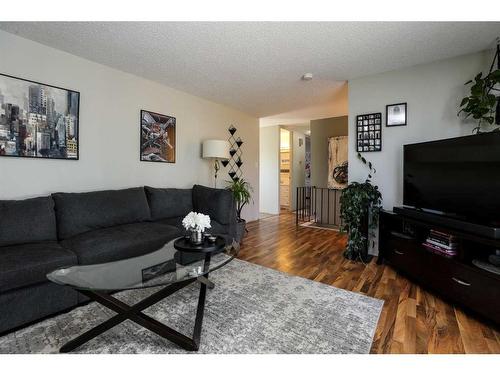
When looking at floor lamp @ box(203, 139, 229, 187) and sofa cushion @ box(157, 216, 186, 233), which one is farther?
floor lamp @ box(203, 139, 229, 187)

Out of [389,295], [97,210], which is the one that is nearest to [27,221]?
[97,210]

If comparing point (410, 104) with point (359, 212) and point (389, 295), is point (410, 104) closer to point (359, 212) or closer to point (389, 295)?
point (359, 212)

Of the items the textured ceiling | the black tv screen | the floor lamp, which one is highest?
the textured ceiling

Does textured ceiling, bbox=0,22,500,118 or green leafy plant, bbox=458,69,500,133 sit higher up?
textured ceiling, bbox=0,22,500,118

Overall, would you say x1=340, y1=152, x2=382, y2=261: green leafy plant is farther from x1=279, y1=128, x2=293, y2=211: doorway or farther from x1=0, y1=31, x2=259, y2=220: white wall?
x1=279, y1=128, x2=293, y2=211: doorway

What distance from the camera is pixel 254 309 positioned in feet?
6.12

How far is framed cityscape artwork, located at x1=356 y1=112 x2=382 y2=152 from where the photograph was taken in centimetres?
308

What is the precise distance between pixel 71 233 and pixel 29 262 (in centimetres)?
66

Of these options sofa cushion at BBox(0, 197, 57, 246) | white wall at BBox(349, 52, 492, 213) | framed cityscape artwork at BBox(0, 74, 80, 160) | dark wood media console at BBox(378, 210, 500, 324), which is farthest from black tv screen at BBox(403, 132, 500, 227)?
framed cityscape artwork at BBox(0, 74, 80, 160)

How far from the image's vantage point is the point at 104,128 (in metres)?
2.88

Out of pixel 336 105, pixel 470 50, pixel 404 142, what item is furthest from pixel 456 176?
pixel 336 105

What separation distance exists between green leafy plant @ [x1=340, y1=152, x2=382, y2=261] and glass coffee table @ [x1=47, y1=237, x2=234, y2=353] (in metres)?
1.82
